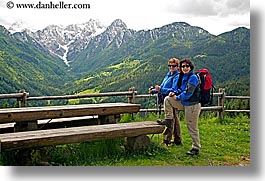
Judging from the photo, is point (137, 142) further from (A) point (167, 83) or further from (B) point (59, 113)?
(B) point (59, 113)

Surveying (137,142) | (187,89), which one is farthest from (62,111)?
(187,89)

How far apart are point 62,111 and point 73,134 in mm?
423

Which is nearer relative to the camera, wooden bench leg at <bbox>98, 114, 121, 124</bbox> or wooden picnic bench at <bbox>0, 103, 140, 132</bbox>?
wooden picnic bench at <bbox>0, 103, 140, 132</bbox>

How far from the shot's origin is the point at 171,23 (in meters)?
6.11

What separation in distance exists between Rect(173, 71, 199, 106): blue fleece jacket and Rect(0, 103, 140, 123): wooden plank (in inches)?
25.5

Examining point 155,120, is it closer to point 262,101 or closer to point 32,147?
point 262,101

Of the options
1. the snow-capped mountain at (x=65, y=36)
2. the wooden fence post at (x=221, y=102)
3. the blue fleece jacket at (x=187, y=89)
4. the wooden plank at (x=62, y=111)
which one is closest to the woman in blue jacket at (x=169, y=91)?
the blue fleece jacket at (x=187, y=89)

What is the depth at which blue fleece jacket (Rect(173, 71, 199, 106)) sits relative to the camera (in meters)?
5.69

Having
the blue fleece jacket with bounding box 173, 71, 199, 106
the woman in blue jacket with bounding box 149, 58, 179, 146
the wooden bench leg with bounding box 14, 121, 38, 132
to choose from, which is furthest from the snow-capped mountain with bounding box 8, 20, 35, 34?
the blue fleece jacket with bounding box 173, 71, 199, 106

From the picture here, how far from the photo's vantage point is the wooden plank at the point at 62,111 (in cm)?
538

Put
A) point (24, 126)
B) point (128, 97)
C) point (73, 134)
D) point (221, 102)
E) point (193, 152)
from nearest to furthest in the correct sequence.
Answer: point (73, 134) → point (24, 126) → point (193, 152) → point (128, 97) → point (221, 102)

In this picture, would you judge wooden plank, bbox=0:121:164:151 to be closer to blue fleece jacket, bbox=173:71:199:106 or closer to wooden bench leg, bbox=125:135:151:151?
wooden bench leg, bbox=125:135:151:151

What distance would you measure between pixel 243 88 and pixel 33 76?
8.56 feet

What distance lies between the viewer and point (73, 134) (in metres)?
5.38
